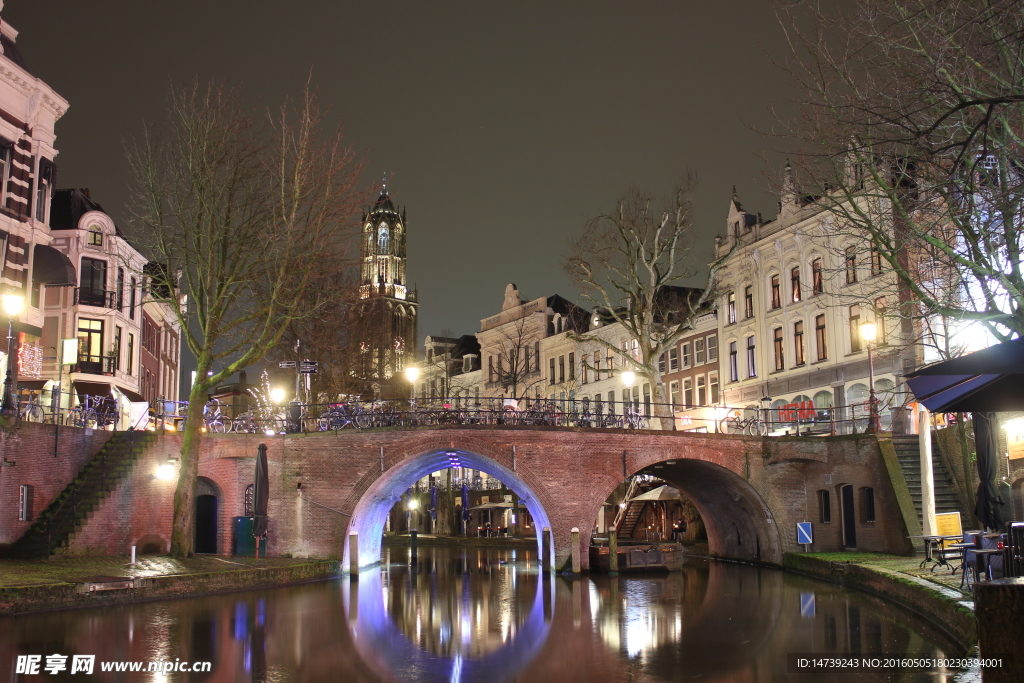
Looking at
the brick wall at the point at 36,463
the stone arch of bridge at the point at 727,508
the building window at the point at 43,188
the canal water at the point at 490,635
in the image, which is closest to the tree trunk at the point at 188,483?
the brick wall at the point at 36,463

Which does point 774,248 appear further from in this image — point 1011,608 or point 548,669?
point 1011,608

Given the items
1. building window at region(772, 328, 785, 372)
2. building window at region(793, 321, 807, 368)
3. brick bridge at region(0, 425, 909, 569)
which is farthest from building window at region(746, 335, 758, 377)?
brick bridge at region(0, 425, 909, 569)

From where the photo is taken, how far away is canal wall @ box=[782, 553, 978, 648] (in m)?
14.7

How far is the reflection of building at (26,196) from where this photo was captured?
30953mm

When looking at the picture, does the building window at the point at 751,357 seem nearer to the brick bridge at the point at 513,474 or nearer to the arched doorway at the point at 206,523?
the brick bridge at the point at 513,474

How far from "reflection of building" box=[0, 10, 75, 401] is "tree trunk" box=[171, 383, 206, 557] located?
7204 millimetres

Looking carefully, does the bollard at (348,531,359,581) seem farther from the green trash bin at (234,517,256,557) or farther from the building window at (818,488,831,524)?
the building window at (818,488,831,524)

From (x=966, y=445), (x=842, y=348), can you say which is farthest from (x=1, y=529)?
(x=842, y=348)

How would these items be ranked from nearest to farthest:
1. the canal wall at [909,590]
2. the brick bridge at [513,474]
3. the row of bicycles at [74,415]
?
the canal wall at [909,590], the row of bicycles at [74,415], the brick bridge at [513,474]

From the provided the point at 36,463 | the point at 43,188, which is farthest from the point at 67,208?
the point at 36,463

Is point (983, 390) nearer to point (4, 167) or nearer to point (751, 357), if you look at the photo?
point (4, 167)

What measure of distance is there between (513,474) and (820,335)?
20624 millimetres

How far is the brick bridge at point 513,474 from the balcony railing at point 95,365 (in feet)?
37.9

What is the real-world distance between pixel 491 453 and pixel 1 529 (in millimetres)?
13341
